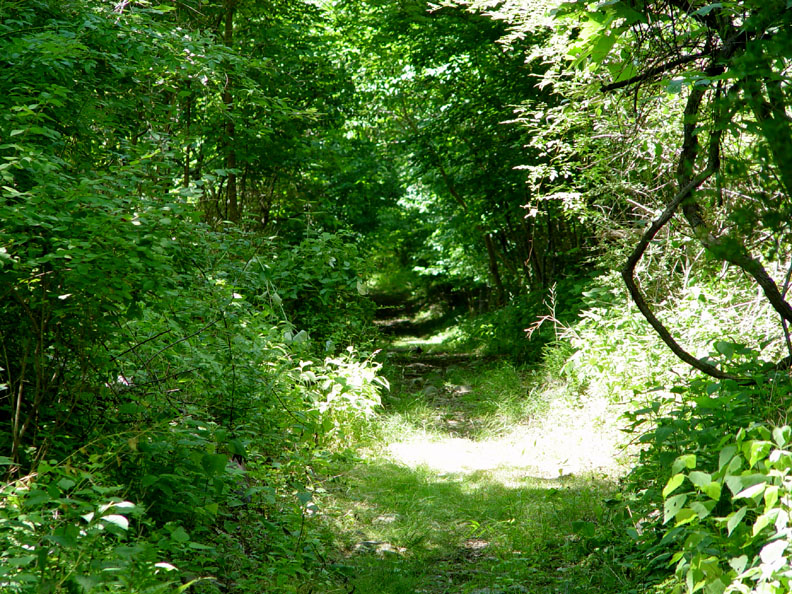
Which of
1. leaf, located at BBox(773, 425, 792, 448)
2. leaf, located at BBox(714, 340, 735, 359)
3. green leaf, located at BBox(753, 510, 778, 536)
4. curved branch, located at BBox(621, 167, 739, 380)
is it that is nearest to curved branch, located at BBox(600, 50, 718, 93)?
curved branch, located at BBox(621, 167, 739, 380)

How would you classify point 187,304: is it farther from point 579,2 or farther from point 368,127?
point 368,127

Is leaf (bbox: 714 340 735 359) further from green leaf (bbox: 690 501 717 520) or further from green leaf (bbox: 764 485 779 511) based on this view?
green leaf (bbox: 764 485 779 511)

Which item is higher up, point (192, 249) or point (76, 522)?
point (192, 249)

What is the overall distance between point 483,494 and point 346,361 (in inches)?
115

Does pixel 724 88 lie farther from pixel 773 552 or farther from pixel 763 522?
pixel 773 552

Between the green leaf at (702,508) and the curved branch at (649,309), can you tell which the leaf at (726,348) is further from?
the green leaf at (702,508)

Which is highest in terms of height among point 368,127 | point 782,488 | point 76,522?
point 368,127

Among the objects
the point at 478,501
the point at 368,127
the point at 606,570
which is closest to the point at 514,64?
the point at 368,127

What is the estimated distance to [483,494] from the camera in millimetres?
4926

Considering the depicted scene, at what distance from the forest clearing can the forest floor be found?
27mm

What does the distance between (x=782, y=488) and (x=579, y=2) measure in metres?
2.06

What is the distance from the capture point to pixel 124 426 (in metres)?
3.38

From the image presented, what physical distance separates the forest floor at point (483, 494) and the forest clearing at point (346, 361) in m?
0.03

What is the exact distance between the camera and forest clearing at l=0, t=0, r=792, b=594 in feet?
7.66
